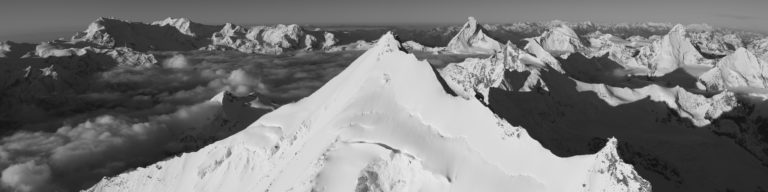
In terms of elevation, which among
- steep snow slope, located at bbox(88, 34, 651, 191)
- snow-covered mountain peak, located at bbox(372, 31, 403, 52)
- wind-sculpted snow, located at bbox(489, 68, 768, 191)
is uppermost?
snow-covered mountain peak, located at bbox(372, 31, 403, 52)

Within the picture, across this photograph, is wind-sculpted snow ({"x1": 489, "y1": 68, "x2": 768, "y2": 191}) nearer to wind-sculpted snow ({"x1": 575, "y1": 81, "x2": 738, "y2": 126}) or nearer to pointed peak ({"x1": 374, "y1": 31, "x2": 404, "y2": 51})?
wind-sculpted snow ({"x1": 575, "y1": 81, "x2": 738, "y2": 126})

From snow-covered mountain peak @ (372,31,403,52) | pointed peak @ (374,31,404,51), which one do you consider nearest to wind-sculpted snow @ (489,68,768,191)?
pointed peak @ (374,31,404,51)

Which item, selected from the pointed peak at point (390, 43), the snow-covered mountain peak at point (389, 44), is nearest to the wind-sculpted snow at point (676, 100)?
the pointed peak at point (390, 43)

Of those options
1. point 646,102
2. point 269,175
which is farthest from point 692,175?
point 269,175

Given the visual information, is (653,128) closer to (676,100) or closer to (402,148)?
(676,100)

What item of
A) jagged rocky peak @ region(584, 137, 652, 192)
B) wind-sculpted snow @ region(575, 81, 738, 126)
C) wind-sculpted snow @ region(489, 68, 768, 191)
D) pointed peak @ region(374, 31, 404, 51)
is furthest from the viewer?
wind-sculpted snow @ region(575, 81, 738, 126)

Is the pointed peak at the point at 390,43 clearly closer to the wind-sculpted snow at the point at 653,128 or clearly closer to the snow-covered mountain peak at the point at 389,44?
the snow-covered mountain peak at the point at 389,44

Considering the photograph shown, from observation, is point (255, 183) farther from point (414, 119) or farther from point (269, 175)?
point (414, 119)

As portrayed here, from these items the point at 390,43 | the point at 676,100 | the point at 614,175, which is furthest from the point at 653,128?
the point at 614,175
